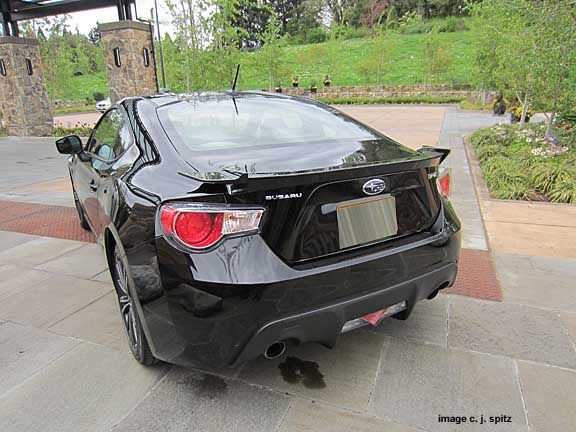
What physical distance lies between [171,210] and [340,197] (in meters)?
0.74

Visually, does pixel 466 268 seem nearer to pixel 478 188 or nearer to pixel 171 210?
pixel 171 210

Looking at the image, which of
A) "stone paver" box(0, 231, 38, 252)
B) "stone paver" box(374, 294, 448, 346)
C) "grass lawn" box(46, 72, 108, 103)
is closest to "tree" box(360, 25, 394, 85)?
"grass lawn" box(46, 72, 108, 103)

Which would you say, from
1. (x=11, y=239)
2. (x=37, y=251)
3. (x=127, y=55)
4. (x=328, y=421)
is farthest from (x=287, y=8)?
(x=328, y=421)

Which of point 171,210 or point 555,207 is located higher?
point 171,210

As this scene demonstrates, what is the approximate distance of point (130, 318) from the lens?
8.06ft

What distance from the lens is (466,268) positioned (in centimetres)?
367

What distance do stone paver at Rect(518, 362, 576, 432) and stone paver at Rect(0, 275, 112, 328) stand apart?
2.98m

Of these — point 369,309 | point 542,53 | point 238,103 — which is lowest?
point 369,309

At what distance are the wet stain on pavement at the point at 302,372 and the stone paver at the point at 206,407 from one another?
147 mm

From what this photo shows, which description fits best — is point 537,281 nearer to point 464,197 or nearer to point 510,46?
point 464,197

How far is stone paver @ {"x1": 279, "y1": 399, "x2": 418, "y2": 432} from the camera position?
1.95 metres

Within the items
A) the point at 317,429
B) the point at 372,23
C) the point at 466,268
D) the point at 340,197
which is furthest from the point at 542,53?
the point at 372,23

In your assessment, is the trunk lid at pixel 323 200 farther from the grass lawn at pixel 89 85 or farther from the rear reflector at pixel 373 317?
the grass lawn at pixel 89 85

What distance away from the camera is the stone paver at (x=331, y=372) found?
2.17 metres
